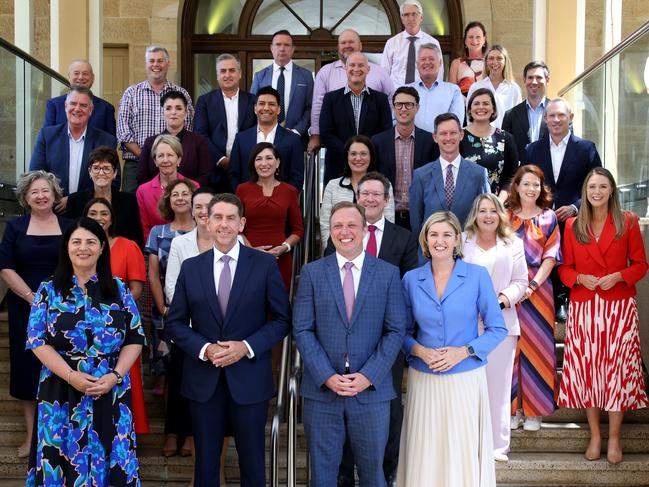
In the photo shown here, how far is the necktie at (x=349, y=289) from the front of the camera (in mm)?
5281

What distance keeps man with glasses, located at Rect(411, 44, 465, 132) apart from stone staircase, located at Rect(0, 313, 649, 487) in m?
2.74

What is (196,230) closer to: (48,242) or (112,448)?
(48,242)

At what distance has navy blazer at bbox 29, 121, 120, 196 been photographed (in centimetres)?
768

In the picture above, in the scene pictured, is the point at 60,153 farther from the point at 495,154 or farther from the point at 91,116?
the point at 495,154

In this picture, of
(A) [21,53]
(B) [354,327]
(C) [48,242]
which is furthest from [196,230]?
(A) [21,53]

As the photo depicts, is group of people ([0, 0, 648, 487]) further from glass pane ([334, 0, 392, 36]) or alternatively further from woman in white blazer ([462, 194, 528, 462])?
glass pane ([334, 0, 392, 36])

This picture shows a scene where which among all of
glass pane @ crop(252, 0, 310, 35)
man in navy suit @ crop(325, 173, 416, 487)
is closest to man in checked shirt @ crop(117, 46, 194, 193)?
man in navy suit @ crop(325, 173, 416, 487)

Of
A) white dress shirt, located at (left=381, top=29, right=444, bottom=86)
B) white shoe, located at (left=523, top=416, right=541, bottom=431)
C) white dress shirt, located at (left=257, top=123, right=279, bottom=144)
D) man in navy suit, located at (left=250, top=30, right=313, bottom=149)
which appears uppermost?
white dress shirt, located at (left=381, top=29, right=444, bottom=86)

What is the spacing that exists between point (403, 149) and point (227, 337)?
2.78m

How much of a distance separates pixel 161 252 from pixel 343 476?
184 centimetres

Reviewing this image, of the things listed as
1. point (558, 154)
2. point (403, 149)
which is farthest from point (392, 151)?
point (558, 154)

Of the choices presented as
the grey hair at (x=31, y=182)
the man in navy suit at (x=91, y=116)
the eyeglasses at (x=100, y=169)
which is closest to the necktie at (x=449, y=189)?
the eyeglasses at (x=100, y=169)

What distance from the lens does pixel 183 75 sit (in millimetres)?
12664

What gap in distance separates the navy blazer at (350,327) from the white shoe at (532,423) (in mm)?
1758
